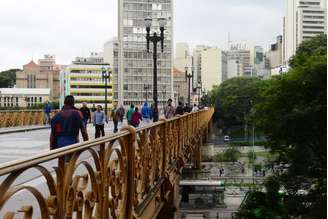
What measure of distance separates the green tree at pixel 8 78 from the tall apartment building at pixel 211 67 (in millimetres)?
51346

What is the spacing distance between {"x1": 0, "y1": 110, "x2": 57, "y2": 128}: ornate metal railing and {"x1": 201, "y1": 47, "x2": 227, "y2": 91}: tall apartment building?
399 ft

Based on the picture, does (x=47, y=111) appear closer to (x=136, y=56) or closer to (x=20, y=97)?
(x=20, y=97)

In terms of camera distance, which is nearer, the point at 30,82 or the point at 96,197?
the point at 96,197

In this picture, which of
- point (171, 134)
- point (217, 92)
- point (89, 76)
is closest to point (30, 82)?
point (89, 76)

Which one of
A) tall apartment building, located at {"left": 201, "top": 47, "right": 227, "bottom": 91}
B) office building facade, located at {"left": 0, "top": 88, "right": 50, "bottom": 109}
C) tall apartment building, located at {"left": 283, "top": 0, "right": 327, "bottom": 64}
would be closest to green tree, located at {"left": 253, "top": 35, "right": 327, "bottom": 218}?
office building facade, located at {"left": 0, "top": 88, "right": 50, "bottom": 109}

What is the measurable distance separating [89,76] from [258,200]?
86.4 meters

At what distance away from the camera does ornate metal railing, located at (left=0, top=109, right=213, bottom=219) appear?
299cm

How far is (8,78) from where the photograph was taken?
478 ft

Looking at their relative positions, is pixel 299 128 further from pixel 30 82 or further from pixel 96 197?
pixel 30 82

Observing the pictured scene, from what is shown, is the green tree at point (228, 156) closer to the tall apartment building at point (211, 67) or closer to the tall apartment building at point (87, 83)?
the tall apartment building at point (87, 83)

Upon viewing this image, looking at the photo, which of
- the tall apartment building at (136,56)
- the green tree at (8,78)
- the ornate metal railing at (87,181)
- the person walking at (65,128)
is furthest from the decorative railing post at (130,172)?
the green tree at (8,78)

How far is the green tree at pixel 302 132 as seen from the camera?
2766 centimetres

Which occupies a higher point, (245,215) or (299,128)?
(299,128)

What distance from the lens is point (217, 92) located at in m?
116
